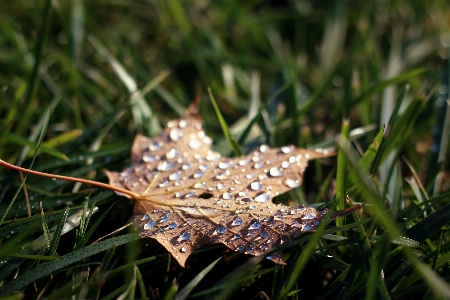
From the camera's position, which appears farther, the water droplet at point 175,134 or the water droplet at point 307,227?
the water droplet at point 175,134

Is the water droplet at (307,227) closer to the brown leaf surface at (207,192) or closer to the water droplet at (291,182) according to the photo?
the brown leaf surface at (207,192)

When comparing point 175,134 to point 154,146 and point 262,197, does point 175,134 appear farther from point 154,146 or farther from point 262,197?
point 262,197

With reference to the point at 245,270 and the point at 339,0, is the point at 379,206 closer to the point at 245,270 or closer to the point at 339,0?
the point at 245,270

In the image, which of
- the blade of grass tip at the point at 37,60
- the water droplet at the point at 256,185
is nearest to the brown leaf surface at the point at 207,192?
the water droplet at the point at 256,185

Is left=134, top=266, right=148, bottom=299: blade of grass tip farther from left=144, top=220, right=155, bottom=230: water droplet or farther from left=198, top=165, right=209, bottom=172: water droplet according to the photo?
left=198, top=165, right=209, bottom=172: water droplet

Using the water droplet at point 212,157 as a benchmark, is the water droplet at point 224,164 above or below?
below

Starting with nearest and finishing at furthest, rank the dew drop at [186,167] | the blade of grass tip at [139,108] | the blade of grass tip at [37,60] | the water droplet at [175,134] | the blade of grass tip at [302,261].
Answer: the blade of grass tip at [302,261] → the dew drop at [186,167] → the water droplet at [175,134] → the blade of grass tip at [37,60] → the blade of grass tip at [139,108]

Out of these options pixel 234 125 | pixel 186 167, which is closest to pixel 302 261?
pixel 186 167
